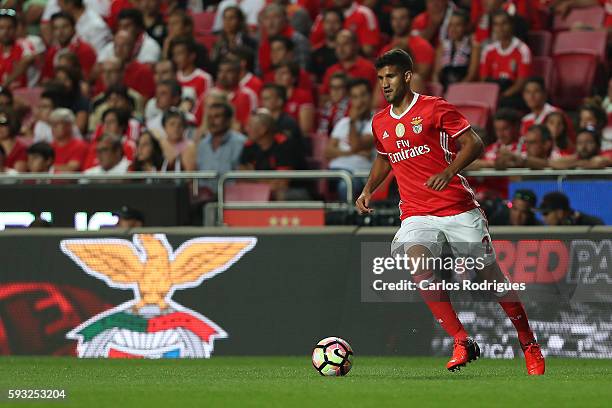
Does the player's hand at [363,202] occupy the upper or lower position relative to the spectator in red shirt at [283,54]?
lower

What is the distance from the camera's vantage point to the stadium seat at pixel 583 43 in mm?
16969

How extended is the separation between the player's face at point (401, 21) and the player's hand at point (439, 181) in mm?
8519

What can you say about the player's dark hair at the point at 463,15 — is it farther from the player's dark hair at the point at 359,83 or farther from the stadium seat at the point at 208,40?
the stadium seat at the point at 208,40

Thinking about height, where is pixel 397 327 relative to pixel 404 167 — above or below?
below

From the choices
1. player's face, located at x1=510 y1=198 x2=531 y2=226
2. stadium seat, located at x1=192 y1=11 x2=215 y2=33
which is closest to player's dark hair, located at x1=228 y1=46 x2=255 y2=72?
stadium seat, located at x1=192 y1=11 x2=215 y2=33

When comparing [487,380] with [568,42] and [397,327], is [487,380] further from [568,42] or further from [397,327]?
[568,42]

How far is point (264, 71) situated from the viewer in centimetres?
1841

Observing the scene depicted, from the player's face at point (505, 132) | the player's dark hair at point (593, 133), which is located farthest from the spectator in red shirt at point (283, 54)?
the player's dark hair at point (593, 133)

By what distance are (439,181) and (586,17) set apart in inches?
370

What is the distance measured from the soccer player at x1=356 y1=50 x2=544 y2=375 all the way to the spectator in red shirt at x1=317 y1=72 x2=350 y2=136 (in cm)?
660

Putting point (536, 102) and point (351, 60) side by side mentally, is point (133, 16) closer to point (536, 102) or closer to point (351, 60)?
point (351, 60)

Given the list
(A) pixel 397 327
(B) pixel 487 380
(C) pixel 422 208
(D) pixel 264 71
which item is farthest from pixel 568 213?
(D) pixel 264 71

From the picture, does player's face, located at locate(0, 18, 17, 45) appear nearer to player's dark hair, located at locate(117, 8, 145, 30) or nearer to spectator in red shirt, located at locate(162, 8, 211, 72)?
player's dark hair, located at locate(117, 8, 145, 30)

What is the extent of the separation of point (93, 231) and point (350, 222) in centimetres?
259
